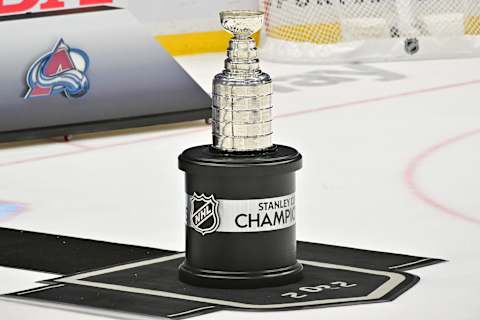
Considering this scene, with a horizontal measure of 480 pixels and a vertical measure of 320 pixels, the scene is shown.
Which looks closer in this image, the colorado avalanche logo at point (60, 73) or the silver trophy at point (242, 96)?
the silver trophy at point (242, 96)

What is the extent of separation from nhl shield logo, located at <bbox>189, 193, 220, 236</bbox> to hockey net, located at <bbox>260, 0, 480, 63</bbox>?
191 inches

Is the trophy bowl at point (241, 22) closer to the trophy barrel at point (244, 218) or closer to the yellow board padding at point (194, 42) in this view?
the trophy barrel at point (244, 218)

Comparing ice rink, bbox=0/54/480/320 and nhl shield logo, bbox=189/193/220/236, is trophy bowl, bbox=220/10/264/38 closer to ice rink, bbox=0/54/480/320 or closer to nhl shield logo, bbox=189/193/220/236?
nhl shield logo, bbox=189/193/220/236

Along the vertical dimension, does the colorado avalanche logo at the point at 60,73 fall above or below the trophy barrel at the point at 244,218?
above

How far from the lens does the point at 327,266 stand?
3.58m

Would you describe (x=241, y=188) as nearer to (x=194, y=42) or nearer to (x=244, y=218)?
(x=244, y=218)

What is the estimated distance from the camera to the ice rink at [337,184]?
3557 millimetres

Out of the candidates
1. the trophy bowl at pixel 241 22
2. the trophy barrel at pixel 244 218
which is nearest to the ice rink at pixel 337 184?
the trophy barrel at pixel 244 218

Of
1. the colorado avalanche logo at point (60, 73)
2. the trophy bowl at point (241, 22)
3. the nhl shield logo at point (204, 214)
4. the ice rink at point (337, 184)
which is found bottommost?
the ice rink at point (337, 184)

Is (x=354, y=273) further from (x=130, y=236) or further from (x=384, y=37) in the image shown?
(x=384, y=37)

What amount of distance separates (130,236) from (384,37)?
4281 millimetres

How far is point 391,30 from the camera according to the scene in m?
8.08

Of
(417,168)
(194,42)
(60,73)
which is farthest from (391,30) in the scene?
(417,168)

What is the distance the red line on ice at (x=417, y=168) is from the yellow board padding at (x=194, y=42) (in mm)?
3172
